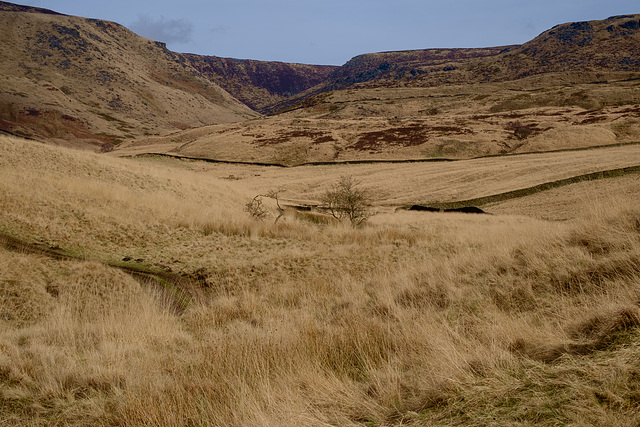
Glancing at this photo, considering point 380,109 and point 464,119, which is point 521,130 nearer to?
point 464,119

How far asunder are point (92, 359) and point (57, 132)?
143887mm

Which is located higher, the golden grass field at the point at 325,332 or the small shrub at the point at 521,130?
the small shrub at the point at 521,130

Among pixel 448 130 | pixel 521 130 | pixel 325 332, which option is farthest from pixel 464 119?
pixel 325 332

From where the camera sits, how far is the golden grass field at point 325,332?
12.0 feet

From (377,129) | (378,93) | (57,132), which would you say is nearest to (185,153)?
(377,129)

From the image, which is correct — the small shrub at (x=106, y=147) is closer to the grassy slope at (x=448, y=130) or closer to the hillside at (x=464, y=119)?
the hillside at (x=464, y=119)

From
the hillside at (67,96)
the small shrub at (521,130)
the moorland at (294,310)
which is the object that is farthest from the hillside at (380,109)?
the moorland at (294,310)

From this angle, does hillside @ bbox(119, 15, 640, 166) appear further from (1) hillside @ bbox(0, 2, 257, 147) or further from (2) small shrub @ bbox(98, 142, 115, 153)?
(1) hillside @ bbox(0, 2, 257, 147)

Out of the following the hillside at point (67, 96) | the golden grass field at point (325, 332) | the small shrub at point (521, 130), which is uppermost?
the hillside at point (67, 96)

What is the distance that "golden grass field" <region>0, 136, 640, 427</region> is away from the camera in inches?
144

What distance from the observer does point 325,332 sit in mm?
5902

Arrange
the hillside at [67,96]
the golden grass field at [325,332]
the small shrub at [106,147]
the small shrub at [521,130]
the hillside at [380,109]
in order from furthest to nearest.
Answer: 1. the hillside at [67,96]
2. the small shrub at [106,147]
3. the hillside at [380,109]
4. the small shrub at [521,130]
5. the golden grass field at [325,332]

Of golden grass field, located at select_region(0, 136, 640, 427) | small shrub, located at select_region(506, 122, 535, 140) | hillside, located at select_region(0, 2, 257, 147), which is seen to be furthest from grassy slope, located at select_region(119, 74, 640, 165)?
golden grass field, located at select_region(0, 136, 640, 427)

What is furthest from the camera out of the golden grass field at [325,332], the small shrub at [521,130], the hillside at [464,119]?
the small shrub at [521,130]
